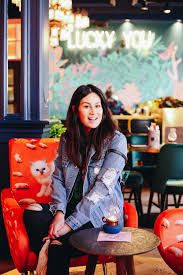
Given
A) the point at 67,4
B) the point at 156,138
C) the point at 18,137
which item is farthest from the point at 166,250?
the point at 67,4

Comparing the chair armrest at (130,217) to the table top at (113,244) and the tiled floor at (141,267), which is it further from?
the tiled floor at (141,267)

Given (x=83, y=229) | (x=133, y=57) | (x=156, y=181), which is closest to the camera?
(x=83, y=229)

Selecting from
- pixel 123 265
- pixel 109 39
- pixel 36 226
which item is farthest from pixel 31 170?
pixel 109 39

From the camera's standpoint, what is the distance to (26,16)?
3.80 m

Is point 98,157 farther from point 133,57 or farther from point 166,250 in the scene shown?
point 133,57

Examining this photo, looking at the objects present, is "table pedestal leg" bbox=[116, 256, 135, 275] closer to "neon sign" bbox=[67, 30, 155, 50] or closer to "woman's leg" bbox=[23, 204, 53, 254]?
"woman's leg" bbox=[23, 204, 53, 254]

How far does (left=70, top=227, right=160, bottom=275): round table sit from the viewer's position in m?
2.08

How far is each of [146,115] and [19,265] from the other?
739 centimetres

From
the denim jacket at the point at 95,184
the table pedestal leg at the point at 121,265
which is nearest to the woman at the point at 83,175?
the denim jacket at the point at 95,184

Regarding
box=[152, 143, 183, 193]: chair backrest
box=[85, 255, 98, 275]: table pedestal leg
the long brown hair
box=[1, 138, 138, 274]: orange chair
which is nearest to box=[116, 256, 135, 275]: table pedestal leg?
box=[85, 255, 98, 275]: table pedestal leg

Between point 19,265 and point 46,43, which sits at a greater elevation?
point 46,43

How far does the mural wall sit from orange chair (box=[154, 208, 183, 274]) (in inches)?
332

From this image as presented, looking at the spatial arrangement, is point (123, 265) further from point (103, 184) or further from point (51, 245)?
point (103, 184)

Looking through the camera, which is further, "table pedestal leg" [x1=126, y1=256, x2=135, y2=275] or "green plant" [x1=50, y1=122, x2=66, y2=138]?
"green plant" [x1=50, y1=122, x2=66, y2=138]
